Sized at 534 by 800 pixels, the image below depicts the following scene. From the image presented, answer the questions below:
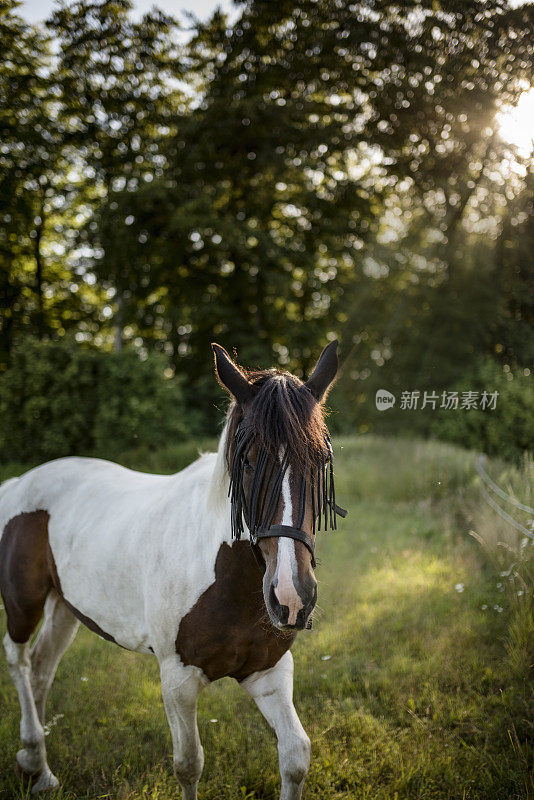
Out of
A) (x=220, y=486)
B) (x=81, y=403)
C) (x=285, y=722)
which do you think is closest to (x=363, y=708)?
(x=285, y=722)

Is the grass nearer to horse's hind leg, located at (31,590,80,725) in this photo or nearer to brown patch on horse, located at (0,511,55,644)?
horse's hind leg, located at (31,590,80,725)

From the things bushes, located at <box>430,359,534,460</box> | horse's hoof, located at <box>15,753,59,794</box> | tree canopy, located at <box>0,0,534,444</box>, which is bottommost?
horse's hoof, located at <box>15,753,59,794</box>

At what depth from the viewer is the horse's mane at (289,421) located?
1680 millimetres

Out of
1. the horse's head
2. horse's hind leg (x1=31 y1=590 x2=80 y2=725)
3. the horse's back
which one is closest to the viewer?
the horse's head

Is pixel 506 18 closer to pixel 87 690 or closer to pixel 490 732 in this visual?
pixel 490 732

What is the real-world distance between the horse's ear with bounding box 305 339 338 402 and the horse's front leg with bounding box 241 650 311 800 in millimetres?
1248

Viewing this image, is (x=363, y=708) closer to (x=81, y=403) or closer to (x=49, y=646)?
(x=49, y=646)

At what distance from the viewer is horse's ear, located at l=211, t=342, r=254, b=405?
1.82 metres

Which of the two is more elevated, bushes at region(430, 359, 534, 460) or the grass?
bushes at region(430, 359, 534, 460)

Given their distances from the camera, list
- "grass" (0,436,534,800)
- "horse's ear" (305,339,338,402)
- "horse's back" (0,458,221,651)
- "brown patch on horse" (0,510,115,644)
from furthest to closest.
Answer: "brown patch on horse" (0,510,115,644) → "grass" (0,436,534,800) → "horse's back" (0,458,221,651) → "horse's ear" (305,339,338,402)

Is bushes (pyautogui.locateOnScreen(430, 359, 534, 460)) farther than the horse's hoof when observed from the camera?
Yes

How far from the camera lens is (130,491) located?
282cm

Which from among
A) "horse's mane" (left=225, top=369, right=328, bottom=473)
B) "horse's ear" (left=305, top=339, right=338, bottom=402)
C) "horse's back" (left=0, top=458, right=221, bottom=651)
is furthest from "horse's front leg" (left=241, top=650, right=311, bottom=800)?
"horse's ear" (left=305, top=339, right=338, bottom=402)

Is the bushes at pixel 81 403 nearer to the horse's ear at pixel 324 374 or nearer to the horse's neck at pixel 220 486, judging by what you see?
the horse's neck at pixel 220 486
